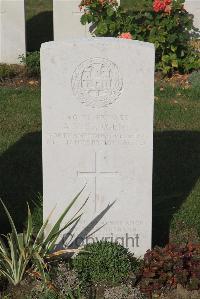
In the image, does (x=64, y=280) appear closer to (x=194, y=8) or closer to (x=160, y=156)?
(x=160, y=156)

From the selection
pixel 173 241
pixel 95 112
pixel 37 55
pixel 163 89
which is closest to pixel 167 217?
pixel 173 241

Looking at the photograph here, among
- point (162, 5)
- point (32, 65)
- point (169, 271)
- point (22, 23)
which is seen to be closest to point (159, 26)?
point (162, 5)

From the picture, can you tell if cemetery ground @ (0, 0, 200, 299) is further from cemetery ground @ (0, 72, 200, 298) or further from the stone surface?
the stone surface

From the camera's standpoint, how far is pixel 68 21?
1117cm

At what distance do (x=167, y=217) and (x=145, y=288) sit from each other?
1258 mm

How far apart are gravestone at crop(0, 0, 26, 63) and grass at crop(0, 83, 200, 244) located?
156 cm

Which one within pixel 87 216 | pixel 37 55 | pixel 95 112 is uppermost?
pixel 37 55

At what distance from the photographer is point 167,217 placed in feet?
19.7

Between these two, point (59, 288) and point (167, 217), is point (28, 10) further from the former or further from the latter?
point (59, 288)

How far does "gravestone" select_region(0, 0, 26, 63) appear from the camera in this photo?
36.2ft

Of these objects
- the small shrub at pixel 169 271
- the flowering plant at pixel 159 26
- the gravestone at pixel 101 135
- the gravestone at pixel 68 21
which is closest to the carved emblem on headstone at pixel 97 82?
the gravestone at pixel 101 135

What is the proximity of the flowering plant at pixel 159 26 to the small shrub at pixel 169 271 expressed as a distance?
5910mm

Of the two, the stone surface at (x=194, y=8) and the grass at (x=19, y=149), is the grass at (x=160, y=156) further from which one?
the stone surface at (x=194, y=8)

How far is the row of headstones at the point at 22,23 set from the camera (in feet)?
36.2
